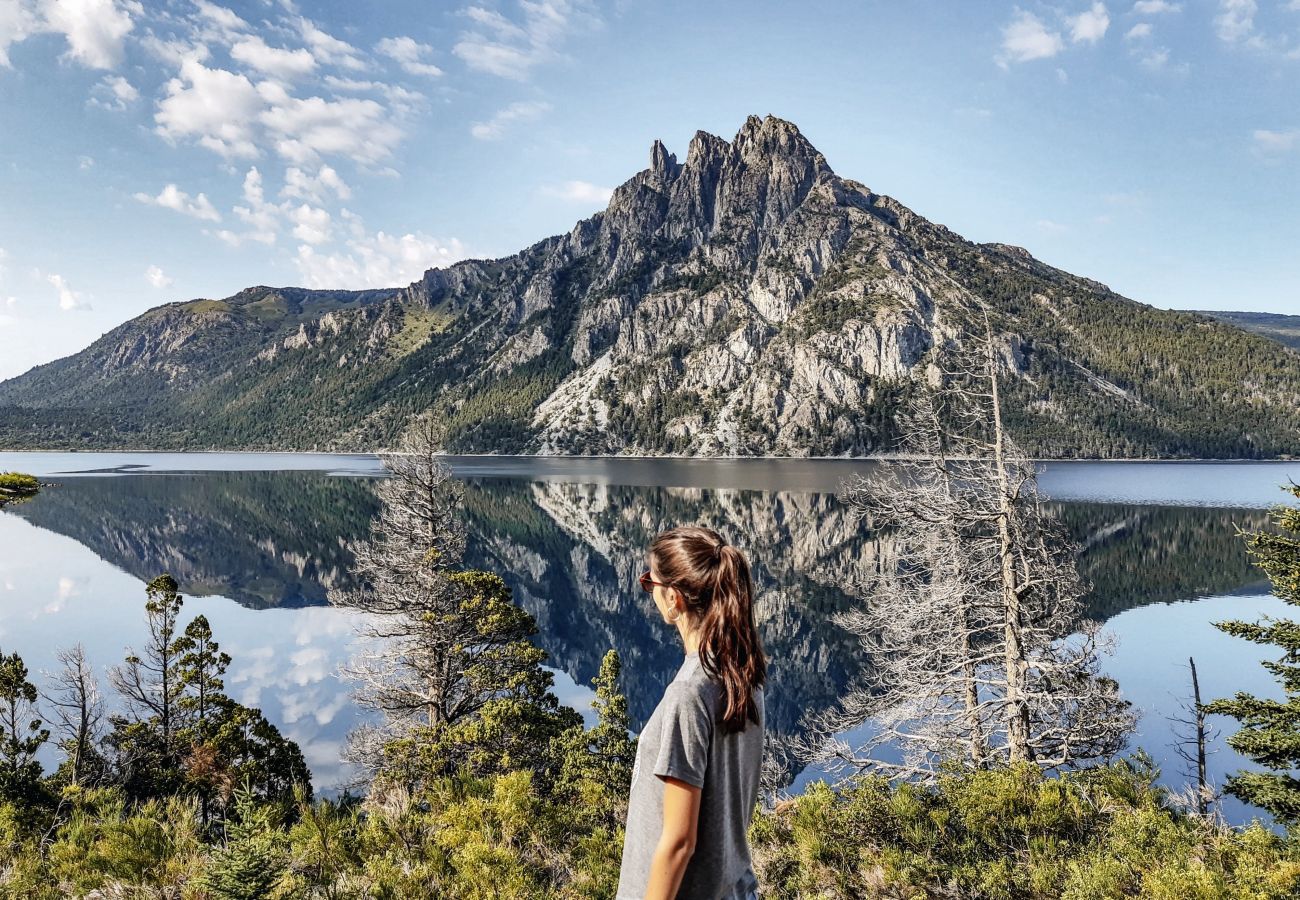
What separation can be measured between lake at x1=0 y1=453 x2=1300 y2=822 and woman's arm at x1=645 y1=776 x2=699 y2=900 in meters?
14.8

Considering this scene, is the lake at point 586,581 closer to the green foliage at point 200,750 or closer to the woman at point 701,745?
the green foliage at point 200,750

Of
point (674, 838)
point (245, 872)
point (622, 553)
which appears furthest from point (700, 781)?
point (622, 553)

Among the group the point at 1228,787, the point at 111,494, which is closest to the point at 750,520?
the point at 1228,787

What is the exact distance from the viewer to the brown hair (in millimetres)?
2742

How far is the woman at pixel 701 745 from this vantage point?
8.79 ft

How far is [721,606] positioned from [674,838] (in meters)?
0.93

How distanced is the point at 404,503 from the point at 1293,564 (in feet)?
68.2

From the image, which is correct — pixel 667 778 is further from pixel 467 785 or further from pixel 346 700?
pixel 346 700

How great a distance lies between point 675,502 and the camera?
299 ft

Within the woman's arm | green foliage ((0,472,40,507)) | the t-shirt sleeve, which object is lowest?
green foliage ((0,472,40,507))

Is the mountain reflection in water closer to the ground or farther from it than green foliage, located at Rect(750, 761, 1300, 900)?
closer to the ground

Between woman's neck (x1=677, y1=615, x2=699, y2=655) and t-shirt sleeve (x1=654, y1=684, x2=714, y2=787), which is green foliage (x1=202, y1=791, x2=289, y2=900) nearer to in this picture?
t-shirt sleeve (x1=654, y1=684, x2=714, y2=787)

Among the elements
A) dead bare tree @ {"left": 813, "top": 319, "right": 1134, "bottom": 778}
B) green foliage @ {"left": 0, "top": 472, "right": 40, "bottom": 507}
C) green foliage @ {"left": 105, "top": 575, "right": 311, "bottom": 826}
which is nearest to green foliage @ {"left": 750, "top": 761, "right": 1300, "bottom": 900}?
dead bare tree @ {"left": 813, "top": 319, "right": 1134, "bottom": 778}

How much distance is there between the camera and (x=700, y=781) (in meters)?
2.66
